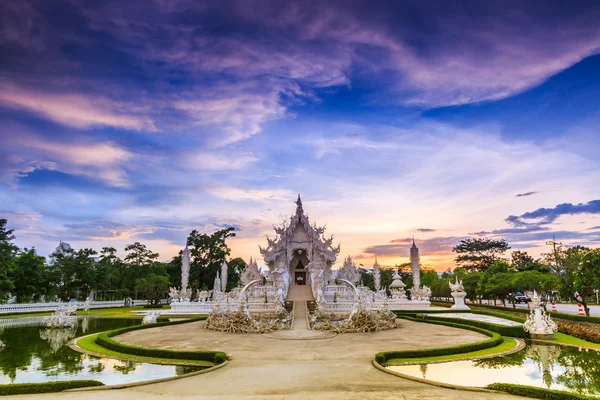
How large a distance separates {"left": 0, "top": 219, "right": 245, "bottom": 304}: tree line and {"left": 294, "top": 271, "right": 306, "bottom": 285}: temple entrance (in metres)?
18.5

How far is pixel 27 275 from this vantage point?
117 feet

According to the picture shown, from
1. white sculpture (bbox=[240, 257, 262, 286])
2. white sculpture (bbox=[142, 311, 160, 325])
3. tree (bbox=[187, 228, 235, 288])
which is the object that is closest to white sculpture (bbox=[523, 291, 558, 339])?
white sculpture (bbox=[142, 311, 160, 325])

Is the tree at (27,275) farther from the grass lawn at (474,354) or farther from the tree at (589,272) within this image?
the tree at (589,272)

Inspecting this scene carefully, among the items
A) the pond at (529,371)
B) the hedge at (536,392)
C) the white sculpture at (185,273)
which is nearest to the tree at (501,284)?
the pond at (529,371)

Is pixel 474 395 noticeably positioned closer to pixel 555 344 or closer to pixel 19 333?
pixel 555 344

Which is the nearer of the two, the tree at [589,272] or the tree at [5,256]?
the tree at [589,272]

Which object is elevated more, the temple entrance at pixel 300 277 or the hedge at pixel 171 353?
the temple entrance at pixel 300 277

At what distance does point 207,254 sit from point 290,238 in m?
24.8

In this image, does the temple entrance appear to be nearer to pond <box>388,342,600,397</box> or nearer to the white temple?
the white temple

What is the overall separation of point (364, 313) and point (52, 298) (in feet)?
133

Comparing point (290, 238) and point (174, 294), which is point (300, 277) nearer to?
point (290, 238)

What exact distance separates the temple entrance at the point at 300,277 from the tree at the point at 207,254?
68.0 ft

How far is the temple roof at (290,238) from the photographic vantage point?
33.7 meters

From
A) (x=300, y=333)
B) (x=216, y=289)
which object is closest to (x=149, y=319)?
(x=300, y=333)
